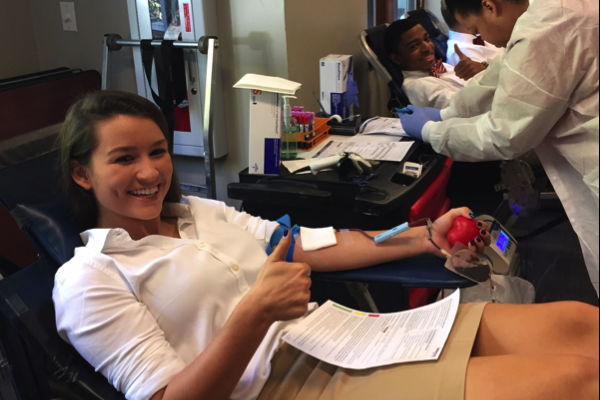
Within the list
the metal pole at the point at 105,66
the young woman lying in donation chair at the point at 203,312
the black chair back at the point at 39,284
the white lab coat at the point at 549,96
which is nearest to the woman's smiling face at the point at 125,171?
the young woman lying in donation chair at the point at 203,312

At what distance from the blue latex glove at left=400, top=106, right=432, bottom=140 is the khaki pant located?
0.84 metres

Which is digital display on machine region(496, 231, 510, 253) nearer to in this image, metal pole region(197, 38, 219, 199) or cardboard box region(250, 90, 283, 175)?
cardboard box region(250, 90, 283, 175)

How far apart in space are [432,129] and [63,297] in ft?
3.85

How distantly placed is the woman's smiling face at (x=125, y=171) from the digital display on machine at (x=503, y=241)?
0.84 m

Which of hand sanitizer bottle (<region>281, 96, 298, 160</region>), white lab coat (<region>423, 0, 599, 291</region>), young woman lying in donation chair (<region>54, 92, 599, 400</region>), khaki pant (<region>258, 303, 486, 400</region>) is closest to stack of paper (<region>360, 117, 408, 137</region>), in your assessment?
hand sanitizer bottle (<region>281, 96, 298, 160</region>)

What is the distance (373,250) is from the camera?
1.23 m

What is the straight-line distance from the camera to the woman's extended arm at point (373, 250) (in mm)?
1226

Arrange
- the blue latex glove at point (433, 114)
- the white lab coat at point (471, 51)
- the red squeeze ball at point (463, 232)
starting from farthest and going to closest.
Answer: the white lab coat at point (471, 51) → the blue latex glove at point (433, 114) → the red squeeze ball at point (463, 232)

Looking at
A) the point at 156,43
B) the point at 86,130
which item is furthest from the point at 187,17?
the point at 86,130

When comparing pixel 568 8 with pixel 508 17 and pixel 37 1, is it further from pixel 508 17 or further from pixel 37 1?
pixel 37 1

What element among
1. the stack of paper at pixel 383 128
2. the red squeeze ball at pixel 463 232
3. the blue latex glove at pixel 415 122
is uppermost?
the blue latex glove at pixel 415 122

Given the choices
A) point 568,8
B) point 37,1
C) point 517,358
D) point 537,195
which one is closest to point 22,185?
point 517,358

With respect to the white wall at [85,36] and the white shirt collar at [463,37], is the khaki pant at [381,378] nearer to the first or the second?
the white wall at [85,36]

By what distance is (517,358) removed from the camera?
0.93 meters
